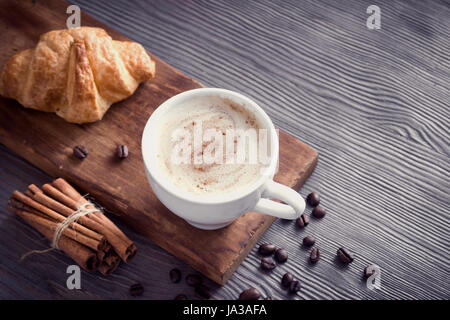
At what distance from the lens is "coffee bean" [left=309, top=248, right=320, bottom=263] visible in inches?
72.0

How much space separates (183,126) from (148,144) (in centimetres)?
13

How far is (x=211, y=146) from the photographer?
161 centimetres

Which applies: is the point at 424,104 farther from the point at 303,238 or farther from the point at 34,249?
the point at 34,249


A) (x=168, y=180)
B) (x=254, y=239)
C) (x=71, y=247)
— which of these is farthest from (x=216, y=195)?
(x=71, y=247)

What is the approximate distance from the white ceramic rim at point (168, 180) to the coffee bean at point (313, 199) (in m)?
0.42

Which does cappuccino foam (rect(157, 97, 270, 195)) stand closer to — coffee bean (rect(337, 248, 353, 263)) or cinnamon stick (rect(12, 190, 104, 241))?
cinnamon stick (rect(12, 190, 104, 241))

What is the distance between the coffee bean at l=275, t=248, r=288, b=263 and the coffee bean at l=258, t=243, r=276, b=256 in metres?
0.02

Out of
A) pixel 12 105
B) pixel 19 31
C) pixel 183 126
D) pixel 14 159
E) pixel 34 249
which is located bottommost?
pixel 34 249

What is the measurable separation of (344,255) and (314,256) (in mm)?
105

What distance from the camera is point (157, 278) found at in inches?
70.5

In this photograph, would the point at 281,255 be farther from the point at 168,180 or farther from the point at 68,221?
the point at 68,221

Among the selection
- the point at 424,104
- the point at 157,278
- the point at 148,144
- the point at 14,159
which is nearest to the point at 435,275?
the point at 424,104

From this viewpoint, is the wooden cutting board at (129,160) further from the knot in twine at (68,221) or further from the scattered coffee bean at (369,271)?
the scattered coffee bean at (369,271)

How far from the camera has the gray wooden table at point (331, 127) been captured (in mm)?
1806
